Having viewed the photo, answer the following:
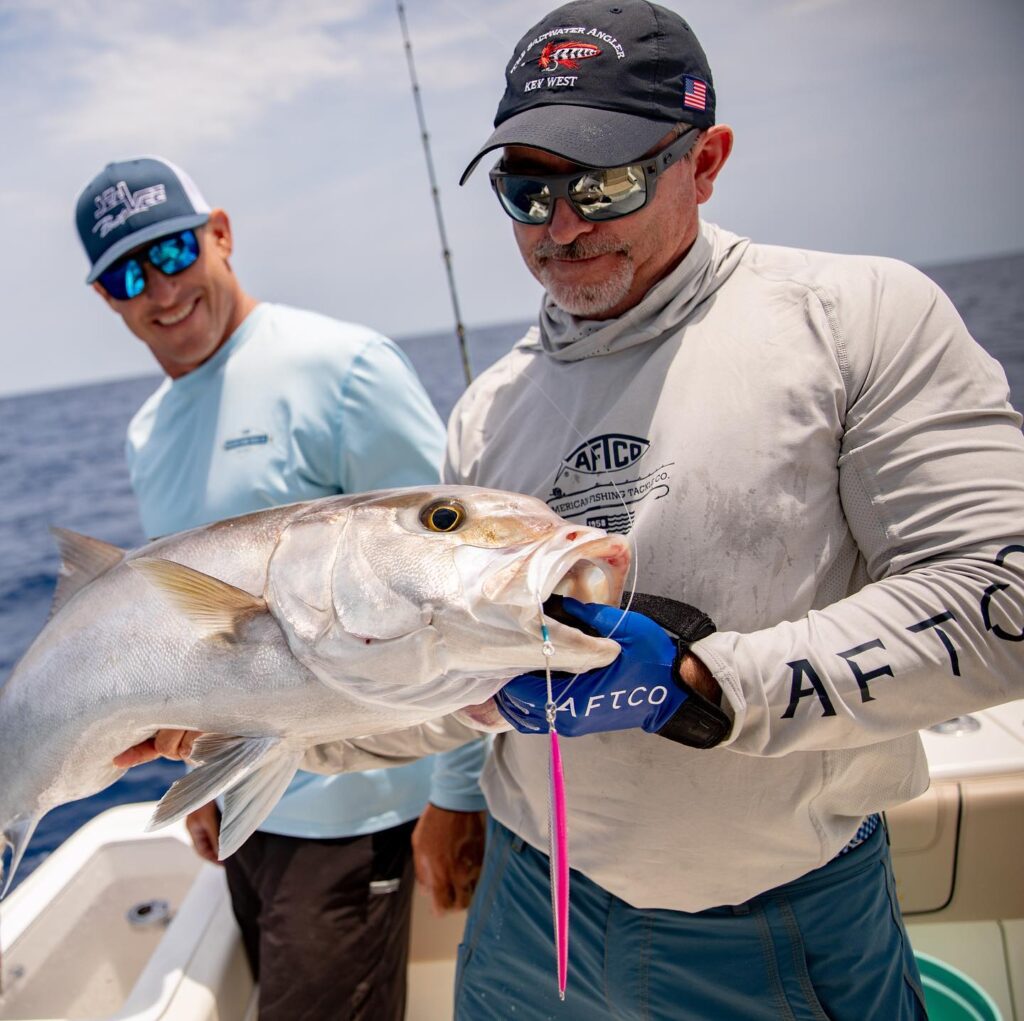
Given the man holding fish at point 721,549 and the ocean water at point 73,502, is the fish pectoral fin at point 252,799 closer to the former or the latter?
the man holding fish at point 721,549

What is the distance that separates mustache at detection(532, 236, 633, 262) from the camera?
1993 millimetres

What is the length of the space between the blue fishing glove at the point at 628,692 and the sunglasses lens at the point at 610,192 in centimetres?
89

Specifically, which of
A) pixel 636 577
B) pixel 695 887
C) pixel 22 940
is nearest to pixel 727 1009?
pixel 695 887

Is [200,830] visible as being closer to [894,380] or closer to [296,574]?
[296,574]

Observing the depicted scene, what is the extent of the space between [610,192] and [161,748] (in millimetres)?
1534

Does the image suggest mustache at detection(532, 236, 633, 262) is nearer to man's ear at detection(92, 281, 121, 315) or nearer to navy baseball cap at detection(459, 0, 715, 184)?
navy baseball cap at detection(459, 0, 715, 184)

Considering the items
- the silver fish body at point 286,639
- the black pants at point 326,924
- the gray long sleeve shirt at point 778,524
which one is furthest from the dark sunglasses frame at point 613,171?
the black pants at point 326,924

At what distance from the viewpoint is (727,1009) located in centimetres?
196

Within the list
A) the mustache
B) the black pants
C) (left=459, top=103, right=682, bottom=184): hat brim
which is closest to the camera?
(left=459, top=103, right=682, bottom=184): hat brim

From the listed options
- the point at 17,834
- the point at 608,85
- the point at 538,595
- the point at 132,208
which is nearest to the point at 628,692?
the point at 538,595

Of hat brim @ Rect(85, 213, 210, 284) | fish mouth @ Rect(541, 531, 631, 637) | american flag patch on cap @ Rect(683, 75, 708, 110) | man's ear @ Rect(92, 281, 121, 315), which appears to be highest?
american flag patch on cap @ Rect(683, 75, 708, 110)

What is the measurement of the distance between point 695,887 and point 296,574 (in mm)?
1063

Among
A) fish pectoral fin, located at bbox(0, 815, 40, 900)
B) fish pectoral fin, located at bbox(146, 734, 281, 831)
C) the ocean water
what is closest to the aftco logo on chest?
fish pectoral fin, located at bbox(146, 734, 281, 831)

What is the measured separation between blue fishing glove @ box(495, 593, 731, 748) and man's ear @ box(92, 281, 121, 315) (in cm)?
233
